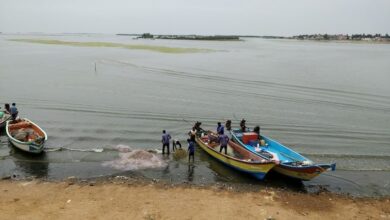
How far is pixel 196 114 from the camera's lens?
33406 millimetres

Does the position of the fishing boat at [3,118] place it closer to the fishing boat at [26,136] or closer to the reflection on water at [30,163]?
the fishing boat at [26,136]

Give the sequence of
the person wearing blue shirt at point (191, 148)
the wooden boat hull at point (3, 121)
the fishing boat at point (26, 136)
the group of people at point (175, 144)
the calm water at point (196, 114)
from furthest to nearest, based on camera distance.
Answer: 1. the wooden boat hull at point (3, 121)
2. the fishing boat at point (26, 136)
3. the group of people at point (175, 144)
4. the person wearing blue shirt at point (191, 148)
5. the calm water at point (196, 114)

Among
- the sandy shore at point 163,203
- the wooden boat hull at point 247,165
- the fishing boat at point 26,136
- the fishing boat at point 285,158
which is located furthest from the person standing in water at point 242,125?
the fishing boat at point 26,136

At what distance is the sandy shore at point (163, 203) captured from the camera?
591 inches

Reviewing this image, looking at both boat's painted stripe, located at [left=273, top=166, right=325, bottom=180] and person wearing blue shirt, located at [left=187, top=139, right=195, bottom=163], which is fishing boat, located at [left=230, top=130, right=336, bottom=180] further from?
person wearing blue shirt, located at [left=187, top=139, right=195, bottom=163]

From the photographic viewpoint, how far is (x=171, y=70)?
63.9m

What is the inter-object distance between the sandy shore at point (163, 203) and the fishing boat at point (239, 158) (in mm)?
1287

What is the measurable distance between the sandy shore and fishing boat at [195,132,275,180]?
4.22 ft

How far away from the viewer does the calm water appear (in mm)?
20672

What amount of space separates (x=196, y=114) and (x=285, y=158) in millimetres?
14047

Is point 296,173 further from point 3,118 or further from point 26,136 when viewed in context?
point 3,118

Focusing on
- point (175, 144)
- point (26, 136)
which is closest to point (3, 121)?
point (26, 136)

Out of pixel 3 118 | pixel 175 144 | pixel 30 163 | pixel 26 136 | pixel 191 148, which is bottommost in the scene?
pixel 30 163

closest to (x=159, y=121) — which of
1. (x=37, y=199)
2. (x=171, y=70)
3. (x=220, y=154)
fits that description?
(x=220, y=154)
